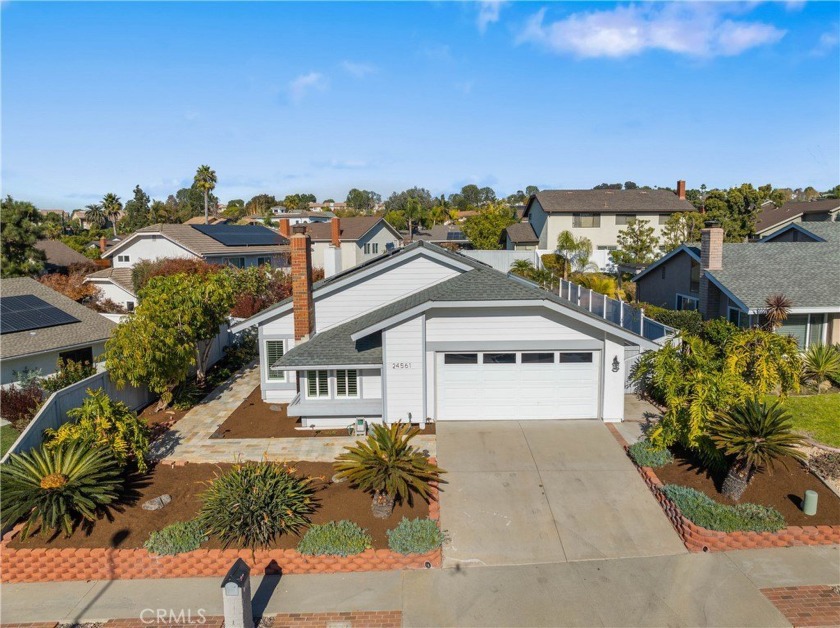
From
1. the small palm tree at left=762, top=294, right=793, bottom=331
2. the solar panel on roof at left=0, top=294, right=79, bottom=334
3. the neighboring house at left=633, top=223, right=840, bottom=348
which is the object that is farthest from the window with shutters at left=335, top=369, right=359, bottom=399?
the small palm tree at left=762, top=294, right=793, bottom=331

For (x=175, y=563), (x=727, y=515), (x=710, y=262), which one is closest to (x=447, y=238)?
(x=710, y=262)

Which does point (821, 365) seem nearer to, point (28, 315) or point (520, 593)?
point (520, 593)

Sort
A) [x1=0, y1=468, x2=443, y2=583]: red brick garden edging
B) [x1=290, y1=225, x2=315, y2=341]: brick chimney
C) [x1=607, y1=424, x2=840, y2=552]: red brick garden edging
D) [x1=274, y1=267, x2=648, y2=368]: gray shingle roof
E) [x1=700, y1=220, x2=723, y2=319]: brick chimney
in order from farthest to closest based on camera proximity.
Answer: [x1=700, y1=220, x2=723, y2=319]: brick chimney, [x1=290, y1=225, x2=315, y2=341]: brick chimney, [x1=274, y1=267, x2=648, y2=368]: gray shingle roof, [x1=607, y1=424, x2=840, y2=552]: red brick garden edging, [x1=0, y1=468, x2=443, y2=583]: red brick garden edging

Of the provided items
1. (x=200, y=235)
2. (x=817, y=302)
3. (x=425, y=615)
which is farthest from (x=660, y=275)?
(x=200, y=235)

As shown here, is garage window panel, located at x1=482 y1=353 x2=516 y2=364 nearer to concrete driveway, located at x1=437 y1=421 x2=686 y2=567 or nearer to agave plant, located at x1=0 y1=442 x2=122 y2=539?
concrete driveway, located at x1=437 y1=421 x2=686 y2=567

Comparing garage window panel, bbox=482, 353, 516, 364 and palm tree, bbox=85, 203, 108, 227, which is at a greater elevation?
palm tree, bbox=85, 203, 108, 227

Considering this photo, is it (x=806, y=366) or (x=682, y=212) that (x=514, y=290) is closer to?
(x=806, y=366)
